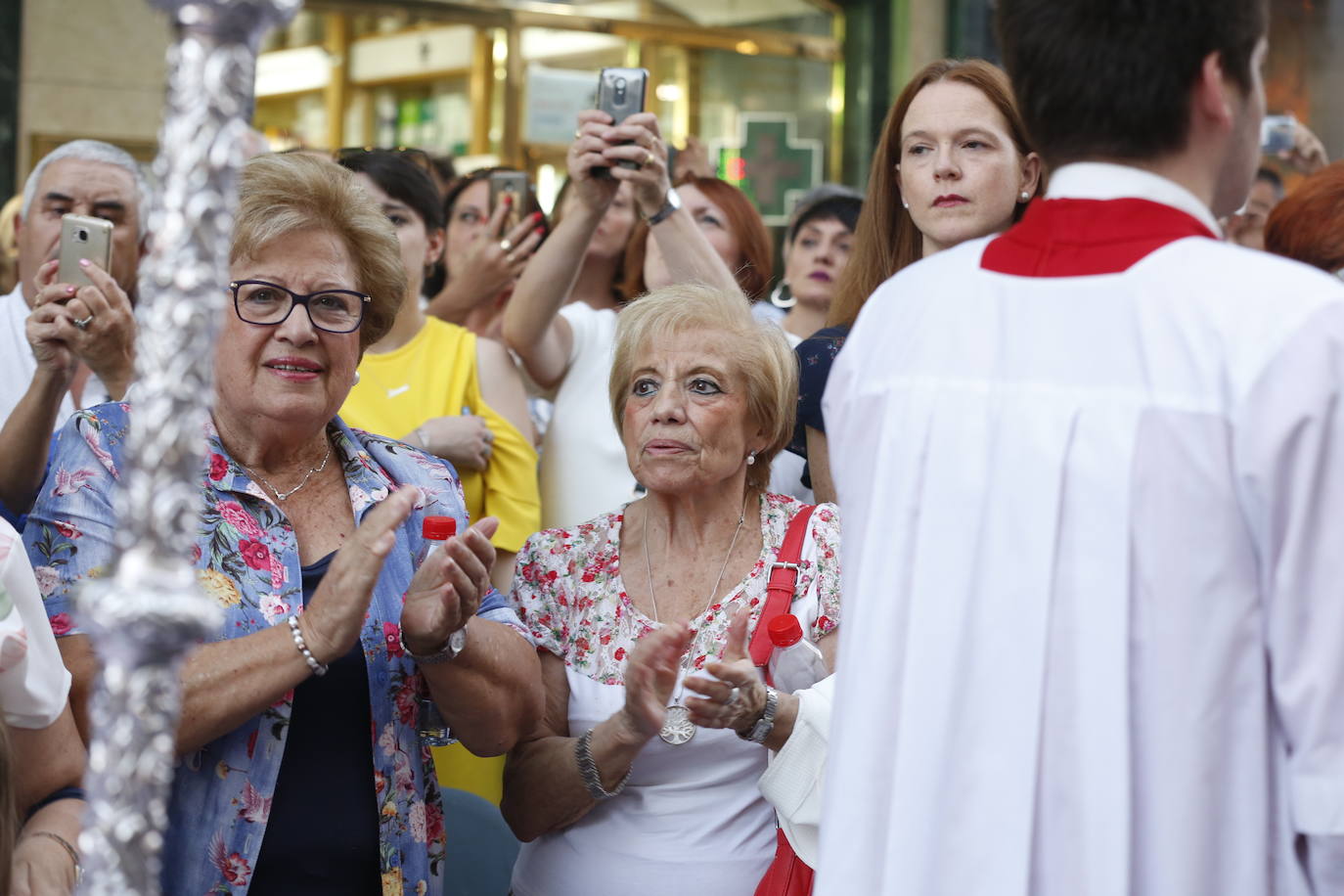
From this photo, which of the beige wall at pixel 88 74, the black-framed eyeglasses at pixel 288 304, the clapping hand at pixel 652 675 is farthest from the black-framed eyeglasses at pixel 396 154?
the beige wall at pixel 88 74

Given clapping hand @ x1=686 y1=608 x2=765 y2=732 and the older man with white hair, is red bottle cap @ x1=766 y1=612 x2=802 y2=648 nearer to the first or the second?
clapping hand @ x1=686 y1=608 x2=765 y2=732

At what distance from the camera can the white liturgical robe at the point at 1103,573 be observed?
1579mm

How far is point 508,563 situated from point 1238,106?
2.69m

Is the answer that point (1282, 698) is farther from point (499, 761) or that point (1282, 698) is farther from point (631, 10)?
point (631, 10)

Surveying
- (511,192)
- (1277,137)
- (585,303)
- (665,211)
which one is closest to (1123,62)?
(665,211)

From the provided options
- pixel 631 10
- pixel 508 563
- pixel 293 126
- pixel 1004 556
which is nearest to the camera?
pixel 1004 556

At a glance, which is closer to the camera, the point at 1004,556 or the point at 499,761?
the point at 1004,556

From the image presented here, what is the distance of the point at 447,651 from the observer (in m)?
2.54

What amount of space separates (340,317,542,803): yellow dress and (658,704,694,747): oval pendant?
3.83ft

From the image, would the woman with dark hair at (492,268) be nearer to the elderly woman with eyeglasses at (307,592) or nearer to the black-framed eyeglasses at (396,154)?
the black-framed eyeglasses at (396,154)

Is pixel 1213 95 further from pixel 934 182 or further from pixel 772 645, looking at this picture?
pixel 934 182

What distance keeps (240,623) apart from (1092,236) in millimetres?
1481

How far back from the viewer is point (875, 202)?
3697 mm

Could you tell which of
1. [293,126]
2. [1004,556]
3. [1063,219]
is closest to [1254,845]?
[1004,556]
